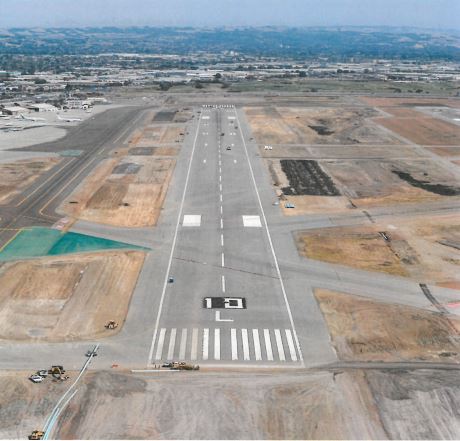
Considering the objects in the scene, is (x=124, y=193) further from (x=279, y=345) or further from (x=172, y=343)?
(x=279, y=345)

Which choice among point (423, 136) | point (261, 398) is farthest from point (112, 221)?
point (423, 136)

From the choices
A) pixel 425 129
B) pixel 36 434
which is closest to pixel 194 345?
pixel 36 434

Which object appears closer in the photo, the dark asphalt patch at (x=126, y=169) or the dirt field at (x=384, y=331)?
the dirt field at (x=384, y=331)

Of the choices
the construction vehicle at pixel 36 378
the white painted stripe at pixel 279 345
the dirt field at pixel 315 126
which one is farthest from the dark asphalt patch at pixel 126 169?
the construction vehicle at pixel 36 378

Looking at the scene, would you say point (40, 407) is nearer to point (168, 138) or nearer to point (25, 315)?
point (25, 315)

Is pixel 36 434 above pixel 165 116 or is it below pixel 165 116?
above

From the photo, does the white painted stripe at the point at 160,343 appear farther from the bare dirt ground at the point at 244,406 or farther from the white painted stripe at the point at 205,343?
the white painted stripe at the point at 205,343

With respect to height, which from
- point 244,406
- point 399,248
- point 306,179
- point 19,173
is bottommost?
point 19,173
